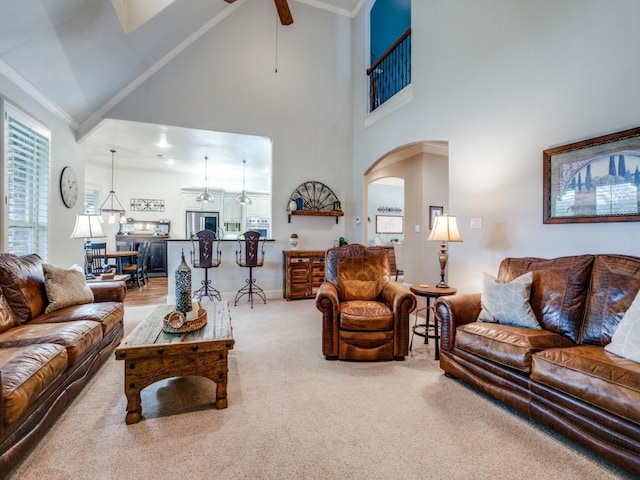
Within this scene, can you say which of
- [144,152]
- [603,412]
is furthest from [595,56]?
[144,152]

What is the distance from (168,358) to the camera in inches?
74.7

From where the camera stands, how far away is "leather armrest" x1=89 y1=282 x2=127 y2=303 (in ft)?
9.92

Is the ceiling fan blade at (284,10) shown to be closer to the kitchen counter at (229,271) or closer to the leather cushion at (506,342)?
the kitchen counter at (229,271)

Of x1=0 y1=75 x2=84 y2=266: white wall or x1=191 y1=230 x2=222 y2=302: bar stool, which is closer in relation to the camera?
x1=0 y1=75 x2=84 y2=266: white wall

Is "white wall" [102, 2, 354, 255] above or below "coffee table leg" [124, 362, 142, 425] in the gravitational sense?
above

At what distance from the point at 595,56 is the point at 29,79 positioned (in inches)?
200

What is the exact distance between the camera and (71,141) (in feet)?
13.9

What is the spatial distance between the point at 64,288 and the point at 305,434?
8.11ft

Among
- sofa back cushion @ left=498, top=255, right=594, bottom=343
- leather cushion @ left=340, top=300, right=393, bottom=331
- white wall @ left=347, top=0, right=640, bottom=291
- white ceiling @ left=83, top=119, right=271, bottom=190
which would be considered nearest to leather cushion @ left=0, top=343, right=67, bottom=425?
leather cushion @ left=340, top=300, right=393, bottom=331

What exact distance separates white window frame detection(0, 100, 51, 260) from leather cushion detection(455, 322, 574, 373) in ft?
13.4

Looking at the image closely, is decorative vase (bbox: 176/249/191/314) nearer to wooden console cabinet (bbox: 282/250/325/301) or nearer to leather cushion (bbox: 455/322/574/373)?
leather cushion (bbox: 455/322/574/373)

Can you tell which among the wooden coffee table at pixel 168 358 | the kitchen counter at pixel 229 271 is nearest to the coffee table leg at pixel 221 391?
the wooden coffee table at pixel 168 358

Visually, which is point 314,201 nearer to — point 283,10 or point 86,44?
point 283,10

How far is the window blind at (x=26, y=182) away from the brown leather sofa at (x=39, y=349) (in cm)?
66
